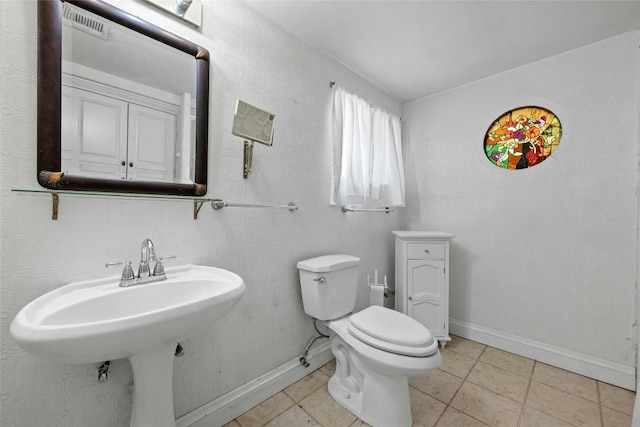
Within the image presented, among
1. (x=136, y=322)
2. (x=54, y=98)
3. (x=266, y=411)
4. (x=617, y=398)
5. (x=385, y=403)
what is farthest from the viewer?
(x=617, y=398)

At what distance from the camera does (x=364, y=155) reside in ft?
6.81

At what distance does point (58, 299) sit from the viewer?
2.74ft

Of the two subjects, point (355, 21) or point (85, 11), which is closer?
point (85, 11)

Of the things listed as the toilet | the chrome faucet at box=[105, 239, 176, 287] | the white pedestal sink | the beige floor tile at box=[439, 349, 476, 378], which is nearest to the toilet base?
the toilet

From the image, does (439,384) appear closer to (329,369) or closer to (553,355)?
(329,369)

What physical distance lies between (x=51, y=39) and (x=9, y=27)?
10 cm

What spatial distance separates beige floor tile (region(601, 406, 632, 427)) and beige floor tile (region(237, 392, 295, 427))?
1.65 m

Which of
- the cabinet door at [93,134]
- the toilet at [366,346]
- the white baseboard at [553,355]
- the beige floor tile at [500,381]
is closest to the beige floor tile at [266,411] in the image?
the toilet at [366,346]

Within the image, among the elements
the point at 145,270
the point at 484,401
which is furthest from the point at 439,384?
the point at 145,270

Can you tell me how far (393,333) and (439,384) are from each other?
70 centimetres

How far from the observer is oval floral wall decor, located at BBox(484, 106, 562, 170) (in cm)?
190

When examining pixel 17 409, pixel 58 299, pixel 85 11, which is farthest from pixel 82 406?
pixel 85 11

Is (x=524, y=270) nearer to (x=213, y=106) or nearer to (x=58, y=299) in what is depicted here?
(x=213, y=106)

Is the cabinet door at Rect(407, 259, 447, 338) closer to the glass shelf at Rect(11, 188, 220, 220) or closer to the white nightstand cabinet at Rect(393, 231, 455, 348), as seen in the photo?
the white nightstand cabinet at Rect(393, 231, 455, 348)
